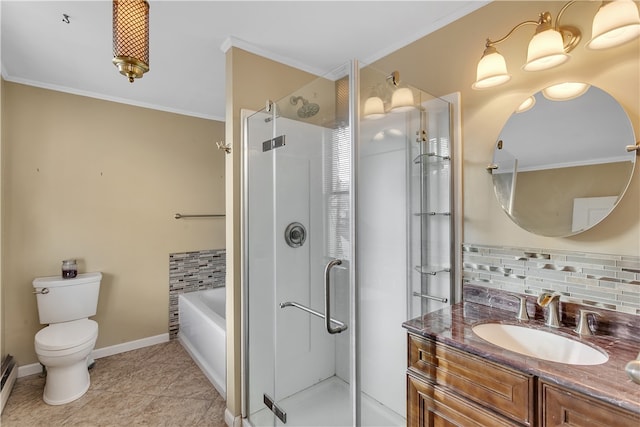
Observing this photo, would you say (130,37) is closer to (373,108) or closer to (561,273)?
(373,108)

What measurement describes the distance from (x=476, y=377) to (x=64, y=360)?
2641mm

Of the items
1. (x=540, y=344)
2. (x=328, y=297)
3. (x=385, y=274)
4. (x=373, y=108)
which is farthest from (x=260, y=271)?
(x=540, y=344)

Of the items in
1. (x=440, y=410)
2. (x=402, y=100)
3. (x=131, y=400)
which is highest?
(x=402, y=100)

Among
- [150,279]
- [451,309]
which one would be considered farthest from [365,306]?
[150,279]

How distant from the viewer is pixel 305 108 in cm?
176

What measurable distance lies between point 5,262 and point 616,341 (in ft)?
12.6

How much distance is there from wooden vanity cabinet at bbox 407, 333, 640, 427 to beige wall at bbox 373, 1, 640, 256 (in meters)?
0.64

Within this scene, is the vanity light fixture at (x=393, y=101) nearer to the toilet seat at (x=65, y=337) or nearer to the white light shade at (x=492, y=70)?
the white light shade at (x=492, y=70)

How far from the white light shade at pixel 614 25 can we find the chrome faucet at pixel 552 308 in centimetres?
101

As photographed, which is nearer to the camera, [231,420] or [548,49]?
[548,49]

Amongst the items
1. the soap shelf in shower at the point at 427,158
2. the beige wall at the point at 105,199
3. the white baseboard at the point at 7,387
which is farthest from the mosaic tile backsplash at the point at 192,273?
the soap shelf in shower at the point at 427,158

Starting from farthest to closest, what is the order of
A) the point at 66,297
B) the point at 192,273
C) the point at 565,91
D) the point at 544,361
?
1. the point at 192,273
2. the point at 66,297
3. the point at 565,91
4. the point at 544,361

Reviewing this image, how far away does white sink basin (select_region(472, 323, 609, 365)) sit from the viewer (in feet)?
3.71

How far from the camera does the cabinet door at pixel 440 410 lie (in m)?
1.09
